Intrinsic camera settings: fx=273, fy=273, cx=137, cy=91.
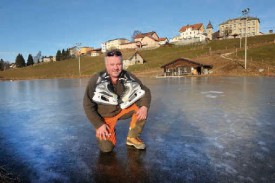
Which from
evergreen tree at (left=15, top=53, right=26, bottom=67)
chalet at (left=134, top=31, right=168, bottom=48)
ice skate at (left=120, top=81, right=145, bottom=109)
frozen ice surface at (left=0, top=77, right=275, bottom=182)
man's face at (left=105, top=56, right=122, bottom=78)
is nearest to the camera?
frozen ice surface at (left=0, top=77, right=275, bottom=182)

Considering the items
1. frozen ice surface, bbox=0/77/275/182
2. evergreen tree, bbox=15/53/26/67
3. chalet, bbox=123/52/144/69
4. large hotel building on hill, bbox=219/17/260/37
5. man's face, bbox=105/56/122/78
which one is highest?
large hotel building on hill, bbox=219/17/260/37

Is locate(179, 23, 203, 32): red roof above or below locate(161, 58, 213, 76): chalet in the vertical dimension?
Result: above

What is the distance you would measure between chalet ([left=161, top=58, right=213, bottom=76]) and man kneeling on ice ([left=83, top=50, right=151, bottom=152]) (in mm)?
55881

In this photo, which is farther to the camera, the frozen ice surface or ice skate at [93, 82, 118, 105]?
ice skate at [93, 82, 118, 105]

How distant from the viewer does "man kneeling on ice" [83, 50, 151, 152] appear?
5.01 m

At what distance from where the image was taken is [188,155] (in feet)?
16.5

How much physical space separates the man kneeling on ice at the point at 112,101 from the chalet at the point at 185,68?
55881 millimetres

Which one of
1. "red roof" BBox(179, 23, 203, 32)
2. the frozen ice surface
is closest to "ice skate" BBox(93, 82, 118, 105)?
the frozen ice surface

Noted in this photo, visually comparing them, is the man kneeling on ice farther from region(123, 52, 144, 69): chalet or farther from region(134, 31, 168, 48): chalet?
region(134, 31, 168, 48): chalet

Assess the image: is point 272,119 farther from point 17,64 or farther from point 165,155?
point 17,64

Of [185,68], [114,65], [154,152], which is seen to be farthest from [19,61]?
[154,152]

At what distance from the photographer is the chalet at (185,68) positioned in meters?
60.2

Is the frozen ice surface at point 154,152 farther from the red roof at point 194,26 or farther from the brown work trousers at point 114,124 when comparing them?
the red roof at point 194,26

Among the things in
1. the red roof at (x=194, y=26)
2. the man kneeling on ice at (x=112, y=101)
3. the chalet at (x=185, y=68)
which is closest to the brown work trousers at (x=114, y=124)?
the man kneeling on ice at (x=112, y=101)
